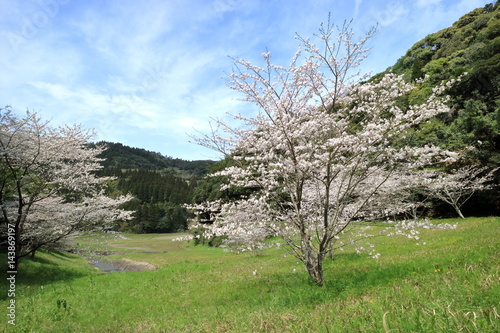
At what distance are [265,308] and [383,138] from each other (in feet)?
18.2

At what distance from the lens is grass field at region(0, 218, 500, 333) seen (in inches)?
138

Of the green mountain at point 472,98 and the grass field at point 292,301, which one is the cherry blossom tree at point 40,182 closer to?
the grass field at point 292,301

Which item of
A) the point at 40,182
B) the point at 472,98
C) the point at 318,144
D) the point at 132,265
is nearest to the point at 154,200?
the point at 132,265

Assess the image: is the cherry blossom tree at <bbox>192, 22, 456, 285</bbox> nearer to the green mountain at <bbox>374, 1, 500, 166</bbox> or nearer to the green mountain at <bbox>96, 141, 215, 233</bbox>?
the green mountain at <bbox>374, 1, 500, 166</bbox>

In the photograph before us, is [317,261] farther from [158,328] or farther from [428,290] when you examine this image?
[158,328]

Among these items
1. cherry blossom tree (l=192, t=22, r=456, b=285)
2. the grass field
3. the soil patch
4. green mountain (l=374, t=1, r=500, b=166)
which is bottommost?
the soil patch

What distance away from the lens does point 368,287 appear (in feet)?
21.2

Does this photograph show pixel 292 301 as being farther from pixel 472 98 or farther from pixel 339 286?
pixel 472 98

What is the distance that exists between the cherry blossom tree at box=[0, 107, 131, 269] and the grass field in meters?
2.59

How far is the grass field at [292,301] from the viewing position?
3508 millimetres

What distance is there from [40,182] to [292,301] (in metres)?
14.2

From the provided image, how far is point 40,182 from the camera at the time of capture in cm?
1388

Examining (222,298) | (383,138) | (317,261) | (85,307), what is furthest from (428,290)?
(85,307)

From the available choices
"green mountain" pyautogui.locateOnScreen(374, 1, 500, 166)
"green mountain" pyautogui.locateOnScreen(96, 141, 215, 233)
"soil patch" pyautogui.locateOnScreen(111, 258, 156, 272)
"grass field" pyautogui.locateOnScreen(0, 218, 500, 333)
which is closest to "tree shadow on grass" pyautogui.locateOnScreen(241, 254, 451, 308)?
"grass field" pyautogui.locateOnScreen(0, 218, 500, 333)
